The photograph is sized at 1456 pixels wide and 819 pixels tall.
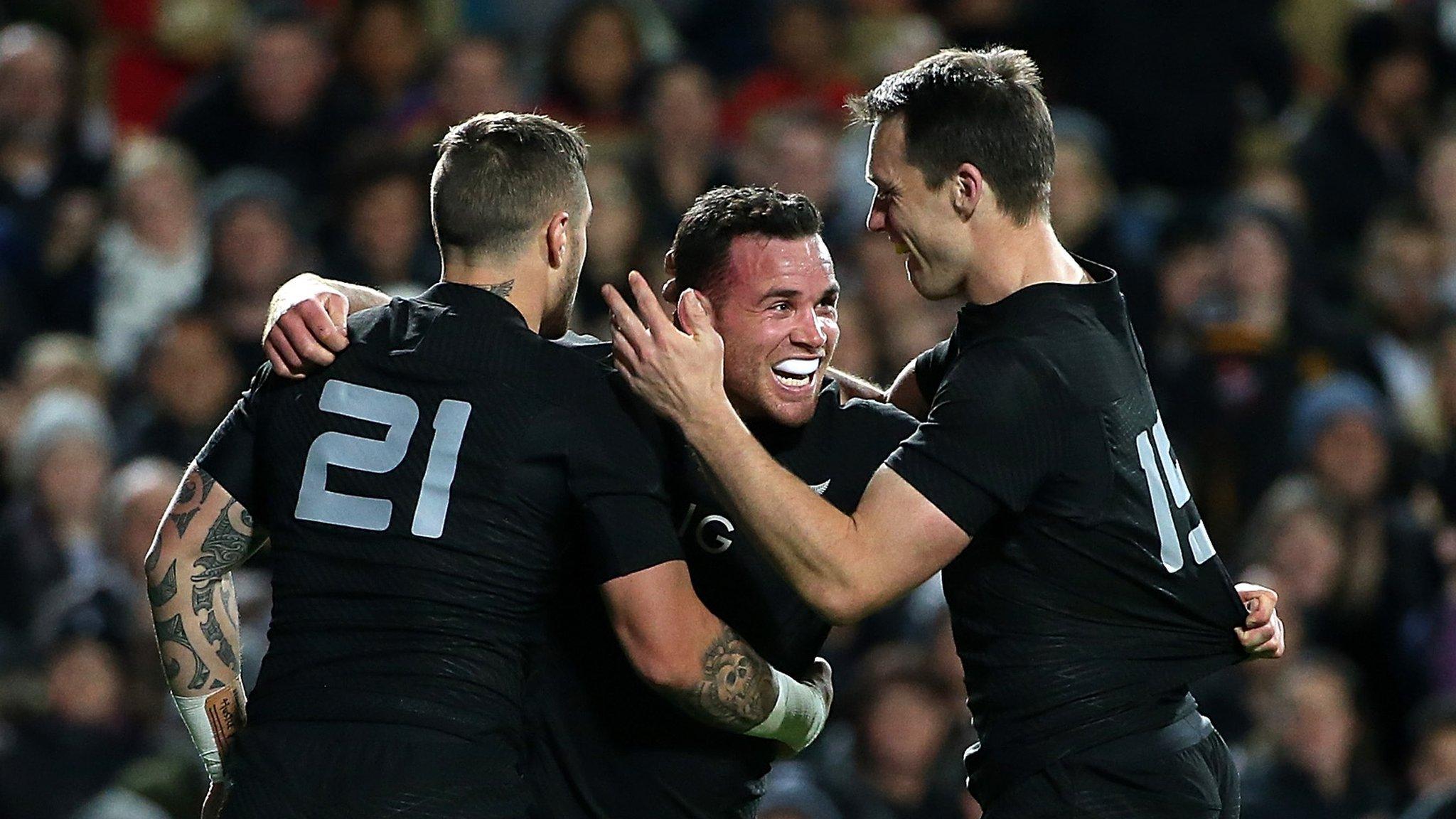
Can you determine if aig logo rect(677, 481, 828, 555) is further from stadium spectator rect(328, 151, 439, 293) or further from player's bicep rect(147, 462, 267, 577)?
stadium spectator rect(328, 151, 439, 293)

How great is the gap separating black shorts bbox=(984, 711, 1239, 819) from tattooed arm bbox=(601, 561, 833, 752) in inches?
19.8

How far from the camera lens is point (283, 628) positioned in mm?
3889

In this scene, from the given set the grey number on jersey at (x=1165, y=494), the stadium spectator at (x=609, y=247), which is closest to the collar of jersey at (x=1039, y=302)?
the grey number on jersey at (x=1165, y=494)

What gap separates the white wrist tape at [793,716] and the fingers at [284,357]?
1.08 m

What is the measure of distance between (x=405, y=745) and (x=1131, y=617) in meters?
1.36

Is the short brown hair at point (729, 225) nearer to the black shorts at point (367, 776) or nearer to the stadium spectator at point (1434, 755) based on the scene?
the black shorts at point (367, 776)

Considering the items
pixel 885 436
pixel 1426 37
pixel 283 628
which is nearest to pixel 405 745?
pixel 283 628

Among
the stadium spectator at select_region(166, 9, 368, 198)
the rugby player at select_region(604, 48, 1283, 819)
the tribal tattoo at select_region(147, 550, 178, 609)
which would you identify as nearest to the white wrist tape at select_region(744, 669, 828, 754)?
the rugby player at select_region(604, 48, 1283, 819)

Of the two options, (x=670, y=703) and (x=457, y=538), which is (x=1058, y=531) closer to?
(x=670, y=703)

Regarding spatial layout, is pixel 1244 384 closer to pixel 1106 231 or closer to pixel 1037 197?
pixel 1106 231

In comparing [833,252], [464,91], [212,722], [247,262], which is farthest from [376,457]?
[464,91]

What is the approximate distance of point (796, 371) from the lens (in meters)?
4.17

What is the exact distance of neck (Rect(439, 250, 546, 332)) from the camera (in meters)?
3.97

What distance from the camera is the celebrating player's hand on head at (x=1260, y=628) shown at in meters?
4.04
